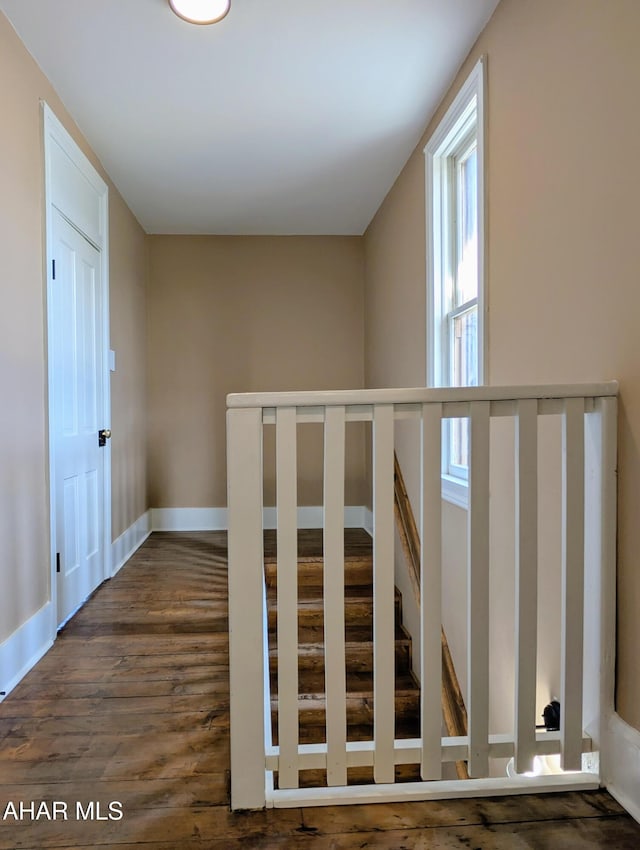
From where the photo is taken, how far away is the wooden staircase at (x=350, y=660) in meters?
2.53

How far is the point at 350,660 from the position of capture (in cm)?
285

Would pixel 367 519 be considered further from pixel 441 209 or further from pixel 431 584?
pixel 431 584

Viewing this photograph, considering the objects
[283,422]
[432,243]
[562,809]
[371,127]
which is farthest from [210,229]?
[562,809]

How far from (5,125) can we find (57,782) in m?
2.11

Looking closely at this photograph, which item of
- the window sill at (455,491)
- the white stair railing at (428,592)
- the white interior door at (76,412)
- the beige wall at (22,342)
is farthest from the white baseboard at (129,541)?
the white stair railing at (428,592)

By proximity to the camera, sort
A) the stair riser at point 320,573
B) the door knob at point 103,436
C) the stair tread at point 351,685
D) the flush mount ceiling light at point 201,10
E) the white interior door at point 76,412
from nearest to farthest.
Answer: the flush mount ceiling light at point 201,10 → the white interior door at point 76,412 → the stair tread at point 351,685 → the door knob at point 103,436 → the stair riser at point 320,573

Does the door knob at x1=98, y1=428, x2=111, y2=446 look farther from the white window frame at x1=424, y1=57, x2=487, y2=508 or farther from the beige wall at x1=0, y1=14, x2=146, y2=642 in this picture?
the white window frame at x1=424, y1=57, x2=487, y2=508

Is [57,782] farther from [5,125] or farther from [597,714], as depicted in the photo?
[5,125]

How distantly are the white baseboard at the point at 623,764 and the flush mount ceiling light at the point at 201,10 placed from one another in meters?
2.42

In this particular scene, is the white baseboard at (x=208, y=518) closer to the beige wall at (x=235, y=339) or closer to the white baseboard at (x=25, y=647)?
the beige wall at (x=235, y=339)

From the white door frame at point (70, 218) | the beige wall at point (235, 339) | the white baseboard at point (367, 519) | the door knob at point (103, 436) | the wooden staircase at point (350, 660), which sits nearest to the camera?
the white door frame at point (70, 218)

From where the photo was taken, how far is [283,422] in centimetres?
119

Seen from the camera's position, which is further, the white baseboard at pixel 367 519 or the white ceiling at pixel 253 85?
the white baseboard at pixel 367 519

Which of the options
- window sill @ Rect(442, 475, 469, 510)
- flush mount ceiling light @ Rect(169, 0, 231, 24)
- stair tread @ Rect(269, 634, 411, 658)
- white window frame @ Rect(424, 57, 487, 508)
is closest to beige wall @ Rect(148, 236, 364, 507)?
stair tread @ Rect(269, 634, 411, 658)
